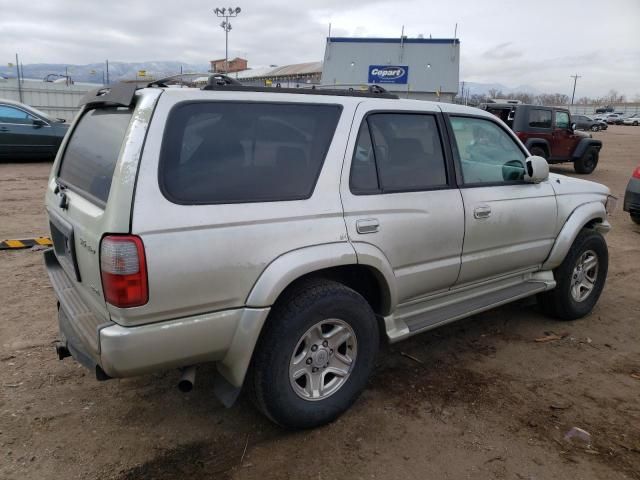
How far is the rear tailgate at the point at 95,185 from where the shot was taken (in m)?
2.28

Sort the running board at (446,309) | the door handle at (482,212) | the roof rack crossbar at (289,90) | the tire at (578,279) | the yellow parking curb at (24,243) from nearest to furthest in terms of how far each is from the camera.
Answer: the roof rack crossbar at (289,90) < the running board at (446,309) < the door handle at (482,212) < the tire at (578,279) < the yellow parking curb at (24,243)

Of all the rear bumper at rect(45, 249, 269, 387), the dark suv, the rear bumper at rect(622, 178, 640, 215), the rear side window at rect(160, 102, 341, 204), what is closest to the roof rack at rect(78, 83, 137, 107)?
the rear side window at rect(160, 102, 341, 204)

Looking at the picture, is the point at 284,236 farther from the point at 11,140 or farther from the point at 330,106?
the point at 11,140

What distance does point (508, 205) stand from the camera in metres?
3.76

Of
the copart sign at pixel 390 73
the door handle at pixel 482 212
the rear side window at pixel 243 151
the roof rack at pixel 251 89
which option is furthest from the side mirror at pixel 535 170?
the copart sign at pixel 390 73

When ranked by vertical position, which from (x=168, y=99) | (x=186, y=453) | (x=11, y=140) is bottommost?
(x=186, y=453)

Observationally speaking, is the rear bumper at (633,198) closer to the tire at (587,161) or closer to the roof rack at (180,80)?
the roof rack at (180,80)

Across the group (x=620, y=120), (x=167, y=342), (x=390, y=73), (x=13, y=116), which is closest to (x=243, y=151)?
(x=167, y=342)

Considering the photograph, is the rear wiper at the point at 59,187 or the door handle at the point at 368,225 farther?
the rear wiper at the point at 59,187

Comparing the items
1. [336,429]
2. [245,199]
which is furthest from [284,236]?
[336,429]

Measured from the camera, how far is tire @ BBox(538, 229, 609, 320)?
4.42 metres

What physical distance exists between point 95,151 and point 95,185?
323 mm

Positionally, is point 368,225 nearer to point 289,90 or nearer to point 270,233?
point 270,233

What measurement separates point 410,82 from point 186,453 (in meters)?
16.0
